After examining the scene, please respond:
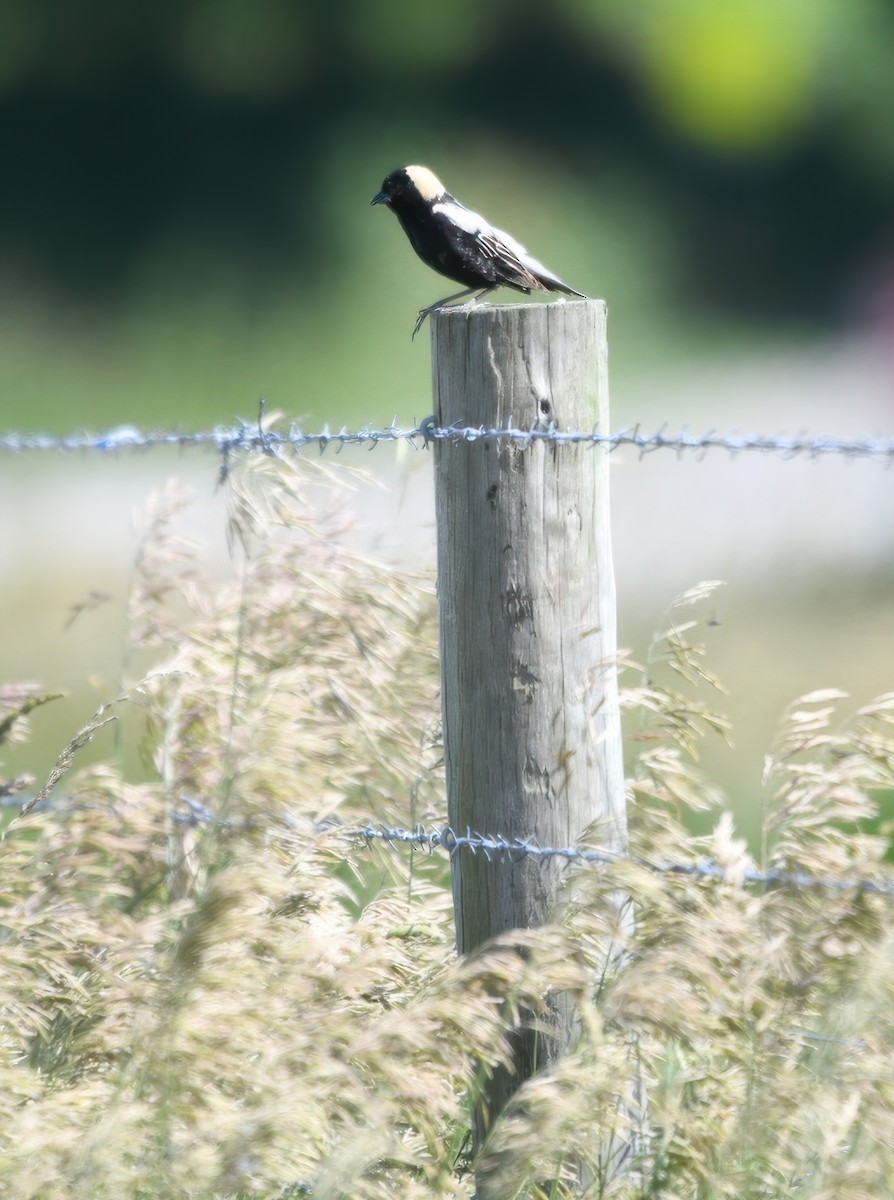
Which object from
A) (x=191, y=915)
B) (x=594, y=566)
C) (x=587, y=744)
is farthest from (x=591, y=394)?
(x=191, y=915)

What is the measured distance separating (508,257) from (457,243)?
0.14 metres

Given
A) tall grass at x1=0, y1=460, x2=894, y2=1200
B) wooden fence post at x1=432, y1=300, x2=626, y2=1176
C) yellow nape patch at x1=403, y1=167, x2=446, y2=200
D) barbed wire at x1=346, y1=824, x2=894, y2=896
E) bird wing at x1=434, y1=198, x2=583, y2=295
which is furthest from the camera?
yellow nape patch at x1=403, y1=167, x2=446, y2=200

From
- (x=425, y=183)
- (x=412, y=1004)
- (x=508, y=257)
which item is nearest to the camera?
(x=412, y=1004)

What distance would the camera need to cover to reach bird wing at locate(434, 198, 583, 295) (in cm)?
273

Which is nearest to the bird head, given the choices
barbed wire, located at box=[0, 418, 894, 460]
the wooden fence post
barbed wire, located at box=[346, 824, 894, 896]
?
barbed wire, located at box=[0, 418, 894, 460]

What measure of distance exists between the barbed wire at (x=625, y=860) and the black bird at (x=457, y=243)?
3.76 feet

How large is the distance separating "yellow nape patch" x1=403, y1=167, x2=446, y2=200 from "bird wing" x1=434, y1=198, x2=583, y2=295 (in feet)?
0.34

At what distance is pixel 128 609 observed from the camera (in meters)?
2.69

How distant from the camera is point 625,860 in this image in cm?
174

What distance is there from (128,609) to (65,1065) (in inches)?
38.6

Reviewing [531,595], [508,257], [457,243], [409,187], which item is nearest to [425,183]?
[409,187]

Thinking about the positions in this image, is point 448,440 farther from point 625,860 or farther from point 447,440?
point 625,860

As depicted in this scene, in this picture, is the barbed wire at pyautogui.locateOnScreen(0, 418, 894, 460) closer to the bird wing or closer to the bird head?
the bird wing

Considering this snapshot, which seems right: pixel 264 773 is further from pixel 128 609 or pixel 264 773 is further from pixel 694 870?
pixel 128 609
